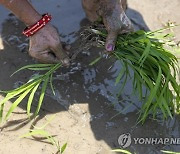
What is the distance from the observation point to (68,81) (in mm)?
2379

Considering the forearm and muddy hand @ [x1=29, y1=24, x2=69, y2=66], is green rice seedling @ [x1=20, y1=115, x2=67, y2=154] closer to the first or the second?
muddy hand @ [x1=29, y1=24, x2=69, y2=66]

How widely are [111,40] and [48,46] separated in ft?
1.06

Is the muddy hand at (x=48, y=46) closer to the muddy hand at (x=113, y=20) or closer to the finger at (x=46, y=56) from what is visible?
the finger at (x=46, y=56)

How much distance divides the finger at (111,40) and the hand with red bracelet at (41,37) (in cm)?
24

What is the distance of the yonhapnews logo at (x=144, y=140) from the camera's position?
6.96ft

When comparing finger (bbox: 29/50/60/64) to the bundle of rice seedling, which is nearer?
the bundle of rice seedling

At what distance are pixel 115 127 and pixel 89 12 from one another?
83 centimetres

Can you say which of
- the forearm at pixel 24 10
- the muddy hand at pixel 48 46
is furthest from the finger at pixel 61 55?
the forearm at pixel 24 10

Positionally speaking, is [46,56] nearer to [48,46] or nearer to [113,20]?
[48,46]

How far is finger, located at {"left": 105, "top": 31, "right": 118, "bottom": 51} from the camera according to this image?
2053 mm

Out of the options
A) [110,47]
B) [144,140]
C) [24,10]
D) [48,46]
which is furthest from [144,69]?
[24,10]

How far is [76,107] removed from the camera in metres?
2.27

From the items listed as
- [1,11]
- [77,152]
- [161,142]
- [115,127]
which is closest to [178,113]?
[161,142]

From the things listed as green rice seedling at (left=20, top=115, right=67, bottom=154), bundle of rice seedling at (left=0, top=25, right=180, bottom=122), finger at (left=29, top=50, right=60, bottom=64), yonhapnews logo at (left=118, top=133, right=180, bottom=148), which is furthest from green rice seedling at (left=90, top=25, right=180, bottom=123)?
green rice seedling at (left=20, top=115, right=67, bottom=154)
